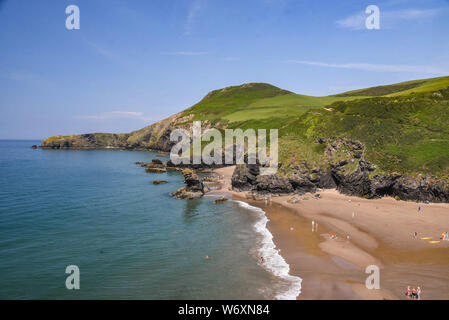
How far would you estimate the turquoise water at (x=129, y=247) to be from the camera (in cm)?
2542

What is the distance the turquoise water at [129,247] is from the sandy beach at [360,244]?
4514 millimetres

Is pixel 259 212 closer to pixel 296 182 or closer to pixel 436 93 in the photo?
pixel 296 182

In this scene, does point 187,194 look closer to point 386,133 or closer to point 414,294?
point 414,294

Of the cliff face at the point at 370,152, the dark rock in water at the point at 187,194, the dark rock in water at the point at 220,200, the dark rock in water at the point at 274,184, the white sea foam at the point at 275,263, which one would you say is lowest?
the white sea foam at the point at 275,263

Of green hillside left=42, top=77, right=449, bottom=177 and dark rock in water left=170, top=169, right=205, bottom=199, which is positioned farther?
dark rock in water left=170, top=169, right=205, bottom=199

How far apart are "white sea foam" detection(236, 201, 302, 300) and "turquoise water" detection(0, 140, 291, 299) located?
2.23ft

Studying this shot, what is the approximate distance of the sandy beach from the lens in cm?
2514

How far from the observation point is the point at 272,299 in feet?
77.1
